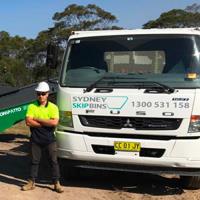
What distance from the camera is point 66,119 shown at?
312 inches

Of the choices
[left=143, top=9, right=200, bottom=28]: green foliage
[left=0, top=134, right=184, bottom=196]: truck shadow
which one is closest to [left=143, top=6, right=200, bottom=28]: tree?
[left=143, top=9, right=200, bottom=28]: green foliage

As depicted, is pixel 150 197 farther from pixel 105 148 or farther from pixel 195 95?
pixel 195 95

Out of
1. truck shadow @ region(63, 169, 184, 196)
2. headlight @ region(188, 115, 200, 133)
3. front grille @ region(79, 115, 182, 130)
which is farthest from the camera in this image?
truck shadow @ region(63, 169, 184, 196)

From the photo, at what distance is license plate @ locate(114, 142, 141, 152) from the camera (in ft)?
25.0

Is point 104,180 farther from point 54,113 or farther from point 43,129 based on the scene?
point 54,113

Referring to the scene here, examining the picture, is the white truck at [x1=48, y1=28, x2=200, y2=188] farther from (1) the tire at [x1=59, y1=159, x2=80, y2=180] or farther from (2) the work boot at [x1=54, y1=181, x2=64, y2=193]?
(1) the tire at [x1=59, y1=159, x2=80, y2=180]

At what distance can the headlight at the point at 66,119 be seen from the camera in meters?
7.89

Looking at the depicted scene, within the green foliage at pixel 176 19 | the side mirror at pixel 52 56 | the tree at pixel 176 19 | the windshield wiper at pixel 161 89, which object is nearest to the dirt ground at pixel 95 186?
the windshield wiper at pixel 161 89

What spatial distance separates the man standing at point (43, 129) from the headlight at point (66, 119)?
0.64 feet

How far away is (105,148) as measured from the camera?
777cm

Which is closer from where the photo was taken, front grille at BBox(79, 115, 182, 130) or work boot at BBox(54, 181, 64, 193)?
front grille at BBox(79, 115, 182, 130)

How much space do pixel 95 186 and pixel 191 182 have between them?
148 centimetres

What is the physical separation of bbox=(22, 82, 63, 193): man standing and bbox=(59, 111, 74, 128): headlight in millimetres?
196

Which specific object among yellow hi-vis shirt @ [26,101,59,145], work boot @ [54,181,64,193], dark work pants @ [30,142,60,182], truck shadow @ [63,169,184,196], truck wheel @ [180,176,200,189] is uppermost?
yellow hi-vis shirt @ [26,101,59,145]
